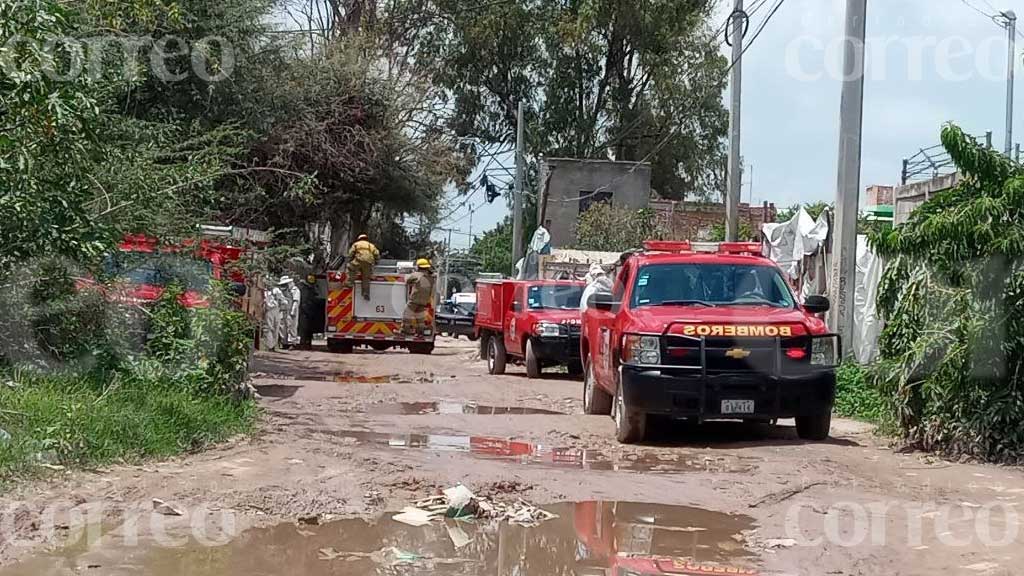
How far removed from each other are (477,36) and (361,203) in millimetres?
17820

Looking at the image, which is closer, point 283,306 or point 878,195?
point 283,306

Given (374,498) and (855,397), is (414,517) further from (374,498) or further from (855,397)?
(855,397)

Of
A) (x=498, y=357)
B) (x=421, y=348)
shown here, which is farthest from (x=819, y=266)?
(x=421, y=348)

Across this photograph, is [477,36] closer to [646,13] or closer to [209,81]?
[646,13]

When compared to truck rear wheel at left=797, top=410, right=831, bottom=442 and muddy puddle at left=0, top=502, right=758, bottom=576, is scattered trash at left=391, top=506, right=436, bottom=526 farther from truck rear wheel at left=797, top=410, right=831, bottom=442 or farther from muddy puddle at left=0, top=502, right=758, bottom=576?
truck rear wheel at left=797, top=410, right=831, bottom=442

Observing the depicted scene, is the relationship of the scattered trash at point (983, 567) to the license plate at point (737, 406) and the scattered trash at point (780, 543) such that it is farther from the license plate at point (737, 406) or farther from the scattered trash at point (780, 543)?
the license plate at point (737, 406)

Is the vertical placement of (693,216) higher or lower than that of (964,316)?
higher

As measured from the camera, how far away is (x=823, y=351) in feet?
36.7

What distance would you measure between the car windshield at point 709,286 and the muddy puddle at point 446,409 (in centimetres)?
280

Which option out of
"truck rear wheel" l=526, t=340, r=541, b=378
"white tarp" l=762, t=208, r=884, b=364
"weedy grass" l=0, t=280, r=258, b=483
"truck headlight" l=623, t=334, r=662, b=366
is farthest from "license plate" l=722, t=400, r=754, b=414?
"truck rear wheel" l=526, t=340, r=541, b=378

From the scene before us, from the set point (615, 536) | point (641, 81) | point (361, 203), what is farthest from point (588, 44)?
point (615, 536)

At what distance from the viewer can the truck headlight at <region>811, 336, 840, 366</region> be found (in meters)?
11.1

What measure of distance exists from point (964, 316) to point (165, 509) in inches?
268

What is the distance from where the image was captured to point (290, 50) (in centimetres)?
2156
